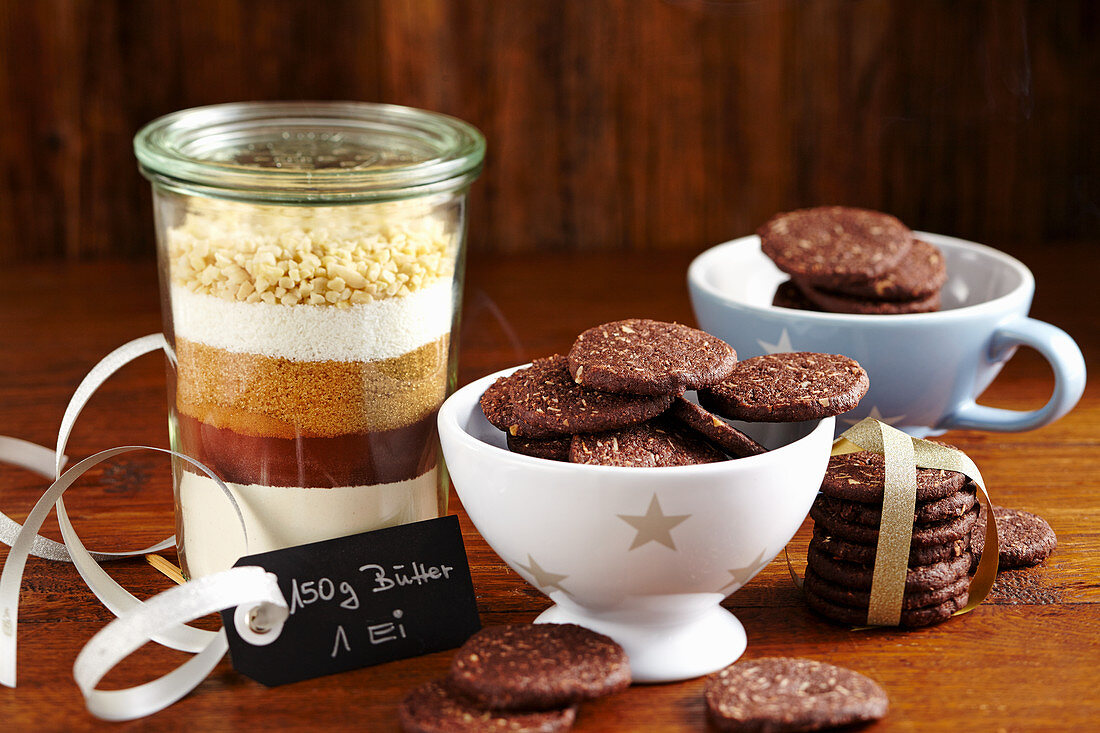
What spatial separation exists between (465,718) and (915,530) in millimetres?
275

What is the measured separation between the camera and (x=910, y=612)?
2.04 ft

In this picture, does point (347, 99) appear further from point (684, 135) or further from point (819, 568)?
point (819, 568)

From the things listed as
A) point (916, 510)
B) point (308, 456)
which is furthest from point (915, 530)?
point (308, 456)

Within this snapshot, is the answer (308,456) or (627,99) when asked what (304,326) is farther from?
(627,99)

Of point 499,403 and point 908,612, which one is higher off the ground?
point 499,403

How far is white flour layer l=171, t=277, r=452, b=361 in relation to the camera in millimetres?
595

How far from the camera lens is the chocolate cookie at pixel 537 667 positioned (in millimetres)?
508

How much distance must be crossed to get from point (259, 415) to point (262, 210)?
112 millimetres

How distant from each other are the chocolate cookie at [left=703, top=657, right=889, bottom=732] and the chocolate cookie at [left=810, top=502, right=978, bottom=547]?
0.08 metres

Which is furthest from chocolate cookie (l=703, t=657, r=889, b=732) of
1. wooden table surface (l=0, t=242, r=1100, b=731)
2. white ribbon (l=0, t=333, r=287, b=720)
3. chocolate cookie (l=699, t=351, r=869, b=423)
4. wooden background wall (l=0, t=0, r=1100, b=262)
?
wooden background wall (l=0, t=0, r=1100, b=262)

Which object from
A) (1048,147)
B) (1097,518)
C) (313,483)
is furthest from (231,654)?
(1048,147)

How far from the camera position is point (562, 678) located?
0.51 metres

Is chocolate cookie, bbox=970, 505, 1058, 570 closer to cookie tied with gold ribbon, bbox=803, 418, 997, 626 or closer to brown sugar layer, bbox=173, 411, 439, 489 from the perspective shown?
cookie tied with gold ribbon, bbox=803, 418, 997, 626

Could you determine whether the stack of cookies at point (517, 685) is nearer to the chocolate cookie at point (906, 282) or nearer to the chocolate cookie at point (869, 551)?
the chocolate cookie at point (869, 551)
